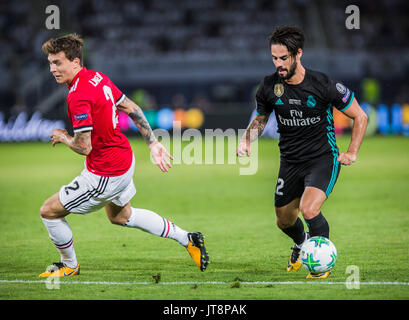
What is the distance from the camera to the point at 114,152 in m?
6.50

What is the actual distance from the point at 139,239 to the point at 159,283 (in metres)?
2.88

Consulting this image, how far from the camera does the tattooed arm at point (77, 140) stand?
6.10 metres

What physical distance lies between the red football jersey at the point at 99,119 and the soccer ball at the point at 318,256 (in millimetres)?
1946

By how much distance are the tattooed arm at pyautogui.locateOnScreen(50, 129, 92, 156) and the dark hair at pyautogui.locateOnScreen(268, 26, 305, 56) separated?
2.00 metres

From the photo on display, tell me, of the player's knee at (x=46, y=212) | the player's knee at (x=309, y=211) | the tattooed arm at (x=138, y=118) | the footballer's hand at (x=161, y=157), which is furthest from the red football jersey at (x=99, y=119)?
the player's knee at (x=309, y=211)

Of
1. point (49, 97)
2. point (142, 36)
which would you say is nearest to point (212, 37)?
Result: point (142, 36)

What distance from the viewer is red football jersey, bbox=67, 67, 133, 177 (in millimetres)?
6098

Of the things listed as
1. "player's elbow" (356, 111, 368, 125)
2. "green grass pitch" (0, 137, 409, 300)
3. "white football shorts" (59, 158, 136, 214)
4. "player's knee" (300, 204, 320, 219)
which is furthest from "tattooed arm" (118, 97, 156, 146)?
"player's elbow" (356, 111, 368, 125)

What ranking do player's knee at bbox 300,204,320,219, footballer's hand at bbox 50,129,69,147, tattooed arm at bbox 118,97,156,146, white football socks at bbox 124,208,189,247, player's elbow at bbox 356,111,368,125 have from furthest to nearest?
1. white football socks at bbox 124,208,189,247
2. tattooed arm at bbox 118,97,156,146
3. player's elbow at bbox 356,111,368,125
4. player's knee at bbox 300,204,320,219
5. footballer's hand at bbox 50,129,69,147

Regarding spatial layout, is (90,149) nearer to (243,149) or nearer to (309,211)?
(243,149)

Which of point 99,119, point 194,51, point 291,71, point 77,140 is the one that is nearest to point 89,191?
point 77,140

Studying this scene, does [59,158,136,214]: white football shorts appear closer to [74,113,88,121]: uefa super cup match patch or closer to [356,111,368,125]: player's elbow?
[74,113,88,121]: uefa super cup match patch

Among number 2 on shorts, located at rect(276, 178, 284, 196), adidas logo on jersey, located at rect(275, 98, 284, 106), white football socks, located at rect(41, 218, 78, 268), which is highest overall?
adidas logo on jersey, located at rect(275, 98, 284, 106)
